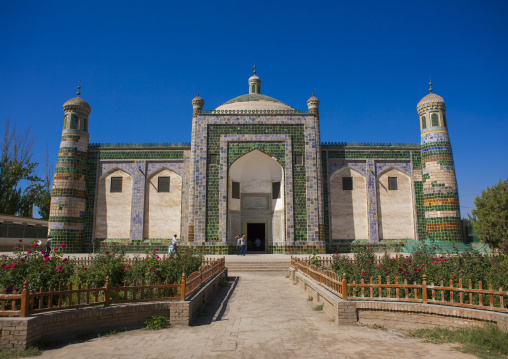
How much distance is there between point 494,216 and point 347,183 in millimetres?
7048

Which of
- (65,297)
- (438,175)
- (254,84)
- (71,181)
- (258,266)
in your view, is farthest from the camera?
(254,84)

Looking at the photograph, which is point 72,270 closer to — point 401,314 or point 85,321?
point 85,321

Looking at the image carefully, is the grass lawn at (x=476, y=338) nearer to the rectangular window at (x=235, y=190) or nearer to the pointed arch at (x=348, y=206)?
the pointed arch at (x=348, y=206)

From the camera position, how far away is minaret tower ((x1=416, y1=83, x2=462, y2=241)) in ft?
60.6

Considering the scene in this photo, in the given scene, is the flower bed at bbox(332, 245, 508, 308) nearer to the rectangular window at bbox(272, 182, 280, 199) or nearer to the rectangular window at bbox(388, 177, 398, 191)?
the rectangular window at bbox(272, 182, 280, 199)

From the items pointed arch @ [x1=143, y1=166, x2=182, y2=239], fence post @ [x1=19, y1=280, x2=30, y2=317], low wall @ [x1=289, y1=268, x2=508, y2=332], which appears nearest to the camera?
fence post @ [x1=19, y1=280, x2=30, y2=317]

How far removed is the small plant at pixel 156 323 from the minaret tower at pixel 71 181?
1473 cm

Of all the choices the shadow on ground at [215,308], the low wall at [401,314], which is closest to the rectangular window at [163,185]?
the shadow on ground at [215,308]

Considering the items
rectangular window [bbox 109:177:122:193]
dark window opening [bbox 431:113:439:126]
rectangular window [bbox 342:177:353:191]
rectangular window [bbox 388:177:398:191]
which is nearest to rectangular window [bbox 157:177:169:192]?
rectangular window [bbox 109:177:122:193]

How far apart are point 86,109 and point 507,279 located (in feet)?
67.4

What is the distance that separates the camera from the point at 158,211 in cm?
2009

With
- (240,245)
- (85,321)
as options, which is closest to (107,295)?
(85,321)

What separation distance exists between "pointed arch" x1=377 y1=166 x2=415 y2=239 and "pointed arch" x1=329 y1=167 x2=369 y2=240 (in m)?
0.93

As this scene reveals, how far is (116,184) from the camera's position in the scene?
20.5 meters
